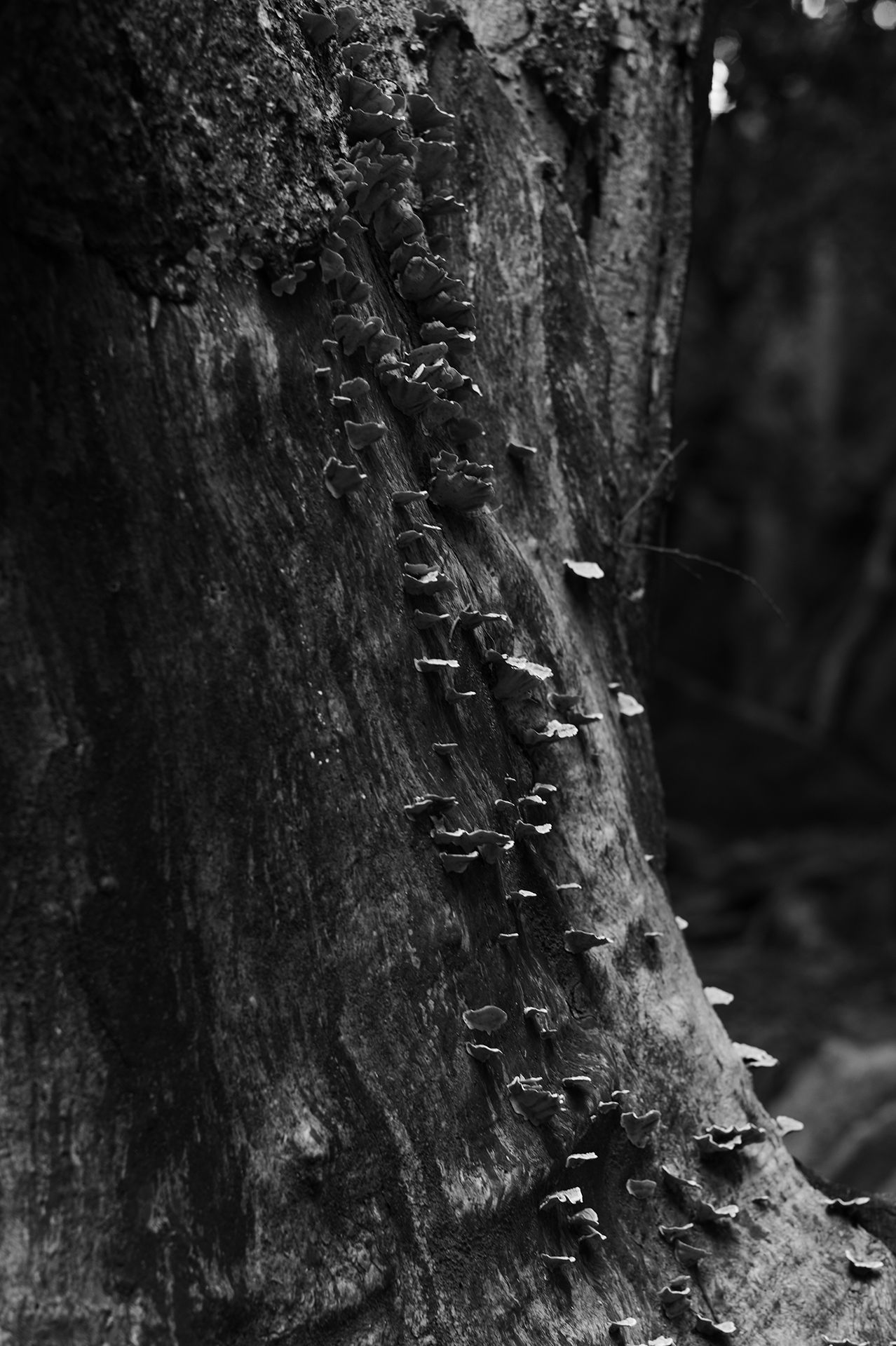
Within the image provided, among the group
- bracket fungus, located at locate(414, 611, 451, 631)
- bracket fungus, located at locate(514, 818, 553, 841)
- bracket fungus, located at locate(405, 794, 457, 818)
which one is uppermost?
bracket fungus, located at locate(414, 611, 451, 631)

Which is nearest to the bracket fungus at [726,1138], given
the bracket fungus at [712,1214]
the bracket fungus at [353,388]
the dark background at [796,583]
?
the bracket fungus at [712,1214]

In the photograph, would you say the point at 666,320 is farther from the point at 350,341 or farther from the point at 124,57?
the point at 124,57

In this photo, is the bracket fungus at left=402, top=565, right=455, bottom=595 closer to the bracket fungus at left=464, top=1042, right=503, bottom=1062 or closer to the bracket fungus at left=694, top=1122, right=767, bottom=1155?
the bracket fungus at left=464, top=1042, right=503, bottom=1062

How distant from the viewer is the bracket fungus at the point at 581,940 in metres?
2.61

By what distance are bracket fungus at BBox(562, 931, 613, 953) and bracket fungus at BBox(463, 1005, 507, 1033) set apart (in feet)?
1.08

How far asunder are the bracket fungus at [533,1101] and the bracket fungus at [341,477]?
120cm

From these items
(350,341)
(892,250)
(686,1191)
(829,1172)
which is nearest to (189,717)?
(350,341)

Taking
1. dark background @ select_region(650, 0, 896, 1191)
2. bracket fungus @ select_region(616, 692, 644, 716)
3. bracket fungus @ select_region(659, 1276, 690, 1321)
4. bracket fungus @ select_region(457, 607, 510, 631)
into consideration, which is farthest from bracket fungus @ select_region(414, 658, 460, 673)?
dark background @ select_region(650, 0, 896, 1191)

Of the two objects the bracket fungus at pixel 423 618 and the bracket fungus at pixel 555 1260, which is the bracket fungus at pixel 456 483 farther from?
the bracket fungus at pixel 555 1260

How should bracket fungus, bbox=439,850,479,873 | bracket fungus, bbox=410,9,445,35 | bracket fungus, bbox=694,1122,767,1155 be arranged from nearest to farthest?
bracket fungus, bbox=439,850,479,873 → bracket fungus, bbox=694,1122,767,1155 → bracket fungus, bbox=410,9,445,35

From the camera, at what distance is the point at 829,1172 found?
7.23 metres

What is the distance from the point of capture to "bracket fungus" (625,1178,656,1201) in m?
2.61

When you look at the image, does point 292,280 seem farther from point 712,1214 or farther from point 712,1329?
point 712,1329

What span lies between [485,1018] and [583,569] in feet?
3.85
